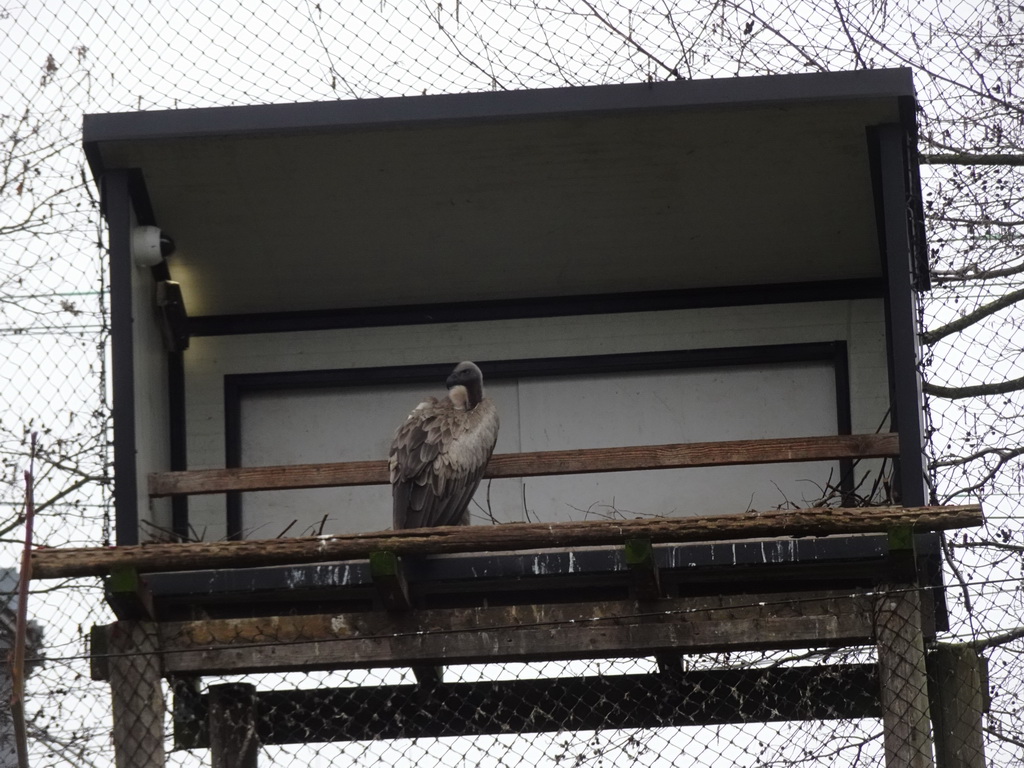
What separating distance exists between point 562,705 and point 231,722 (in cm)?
160

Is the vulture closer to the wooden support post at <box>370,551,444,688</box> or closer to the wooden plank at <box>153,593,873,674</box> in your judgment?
the wooden support post at <box>370,551,444,688</box>

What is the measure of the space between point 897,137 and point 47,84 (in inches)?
198

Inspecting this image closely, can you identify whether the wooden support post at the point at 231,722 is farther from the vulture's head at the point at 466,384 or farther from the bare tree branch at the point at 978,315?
the bare tree branch at the point at 978,315

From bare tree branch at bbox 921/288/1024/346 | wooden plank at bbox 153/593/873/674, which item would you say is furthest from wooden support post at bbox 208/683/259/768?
bare tree branch at bbox 921/288/1024/346

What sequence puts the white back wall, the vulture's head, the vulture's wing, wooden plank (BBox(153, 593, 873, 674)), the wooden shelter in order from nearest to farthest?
wooden plank (BBox(153, 593, 873, 674)) < the wooden shelter < the vulture's wing < the vulture's head < the white back wall

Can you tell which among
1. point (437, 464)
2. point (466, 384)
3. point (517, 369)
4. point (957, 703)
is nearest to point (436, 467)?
point (437, 464)

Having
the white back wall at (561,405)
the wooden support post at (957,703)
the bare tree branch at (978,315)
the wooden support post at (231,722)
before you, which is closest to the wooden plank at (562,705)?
the wooden support post at (231,722)

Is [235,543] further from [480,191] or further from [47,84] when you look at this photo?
[47,84]

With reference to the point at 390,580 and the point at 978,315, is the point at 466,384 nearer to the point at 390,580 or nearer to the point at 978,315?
the point at 390,580

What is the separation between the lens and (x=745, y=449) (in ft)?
23.2

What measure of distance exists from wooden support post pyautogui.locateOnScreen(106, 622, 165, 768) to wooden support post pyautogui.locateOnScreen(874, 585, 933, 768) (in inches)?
116

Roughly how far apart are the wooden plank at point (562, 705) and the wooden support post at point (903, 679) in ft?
2.27

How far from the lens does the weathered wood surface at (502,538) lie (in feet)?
19.7

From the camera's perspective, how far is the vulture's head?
26.0ft
